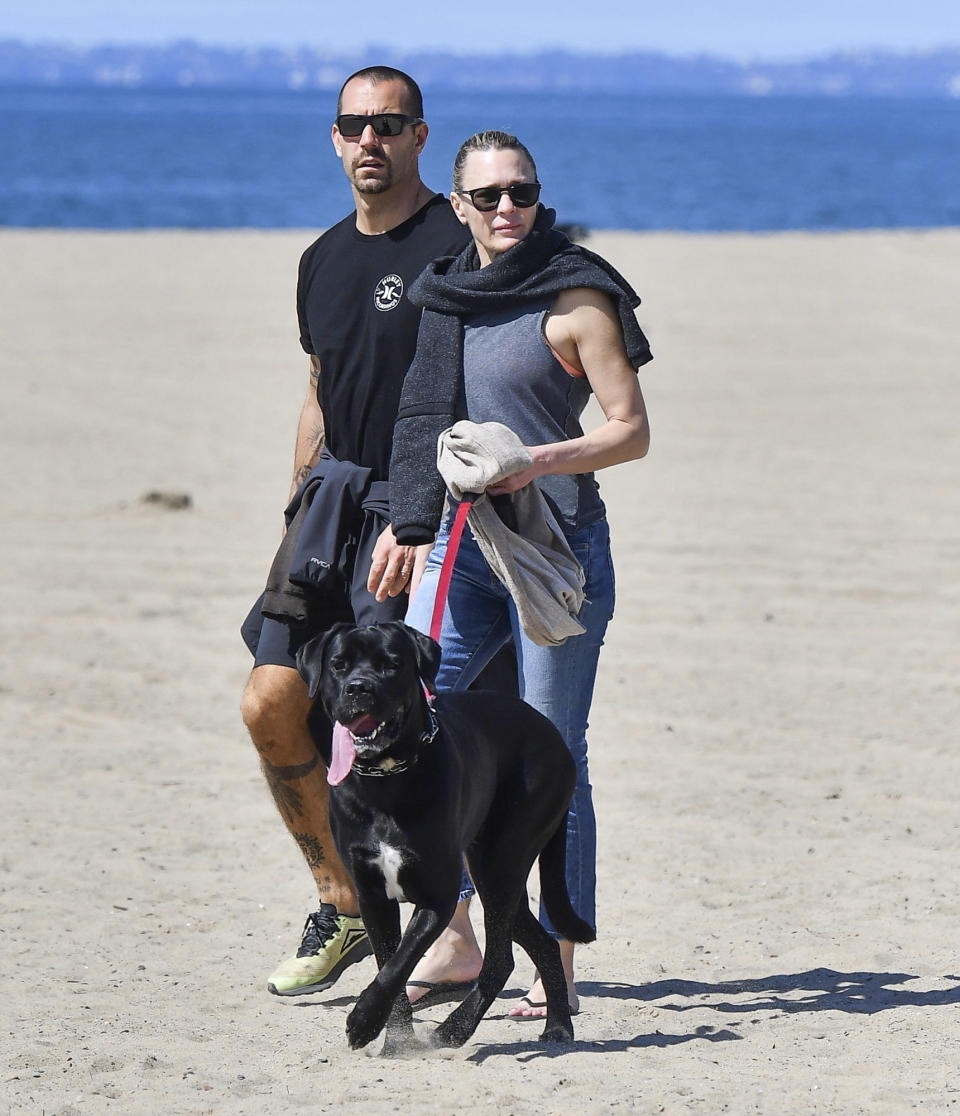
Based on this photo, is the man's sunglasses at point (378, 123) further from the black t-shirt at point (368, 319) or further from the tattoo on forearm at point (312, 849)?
the tattoo on forearm at point (312, 849)

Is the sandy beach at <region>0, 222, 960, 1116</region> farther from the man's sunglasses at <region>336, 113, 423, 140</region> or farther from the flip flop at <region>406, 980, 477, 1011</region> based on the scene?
the man's sunglasses at <region>336, 113, 423, 140</region>

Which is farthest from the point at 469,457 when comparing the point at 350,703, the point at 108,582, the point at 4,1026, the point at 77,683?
the point at 108,582

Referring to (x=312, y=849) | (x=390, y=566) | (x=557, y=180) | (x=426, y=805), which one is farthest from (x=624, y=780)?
(x=557, y=180)

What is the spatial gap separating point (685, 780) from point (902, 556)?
12.8ft

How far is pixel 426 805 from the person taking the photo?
3.72m

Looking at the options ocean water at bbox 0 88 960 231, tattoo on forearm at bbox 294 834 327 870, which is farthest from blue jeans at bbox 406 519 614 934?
ocean water at bbox 0 88 960 231

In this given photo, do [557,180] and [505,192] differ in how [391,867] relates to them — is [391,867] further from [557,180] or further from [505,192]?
[557,180]

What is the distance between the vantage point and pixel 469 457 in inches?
153

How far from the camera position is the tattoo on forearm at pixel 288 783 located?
4.80m

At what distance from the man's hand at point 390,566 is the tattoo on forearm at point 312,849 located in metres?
0.91

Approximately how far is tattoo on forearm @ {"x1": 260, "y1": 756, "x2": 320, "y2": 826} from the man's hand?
731mm

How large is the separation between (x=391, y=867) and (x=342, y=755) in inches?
11.6

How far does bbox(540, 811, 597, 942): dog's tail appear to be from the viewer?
4.26m

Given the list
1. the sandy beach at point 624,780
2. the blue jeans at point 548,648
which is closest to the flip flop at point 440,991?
the sandy beach at point 624,780
